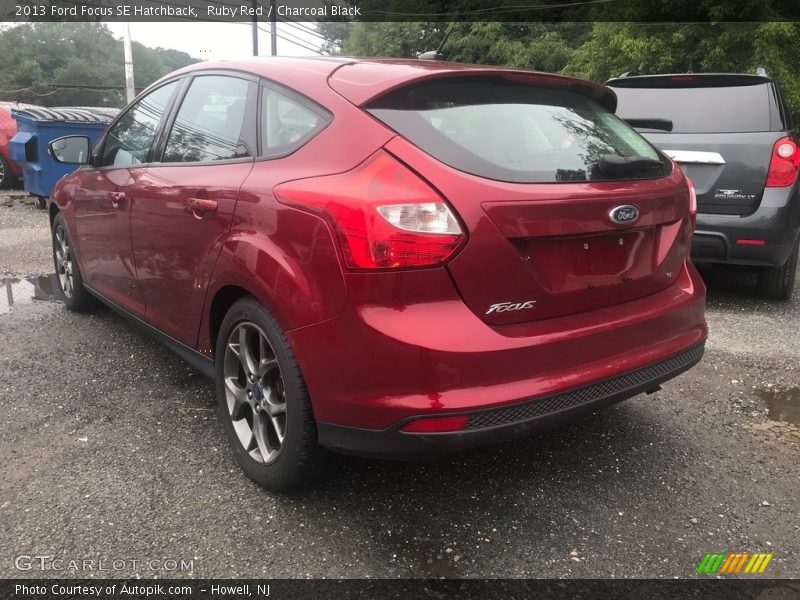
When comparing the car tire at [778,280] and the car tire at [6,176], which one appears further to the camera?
the car tire at [6,176]

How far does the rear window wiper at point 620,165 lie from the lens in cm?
236

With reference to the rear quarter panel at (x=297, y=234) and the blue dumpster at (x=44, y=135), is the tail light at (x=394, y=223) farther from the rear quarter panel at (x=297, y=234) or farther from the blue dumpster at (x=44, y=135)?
the blue dumpster at (x=44, y=135)

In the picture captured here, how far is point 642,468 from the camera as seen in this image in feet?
9.28

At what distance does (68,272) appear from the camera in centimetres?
480

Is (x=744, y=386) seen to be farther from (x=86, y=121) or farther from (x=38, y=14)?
(x=38, y=14)

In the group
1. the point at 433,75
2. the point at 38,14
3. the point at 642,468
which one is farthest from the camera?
the point at 38,14

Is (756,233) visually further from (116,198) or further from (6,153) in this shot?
(6,153)

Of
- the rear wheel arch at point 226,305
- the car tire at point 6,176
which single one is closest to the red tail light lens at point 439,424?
the rear wheel arch at point 226,305

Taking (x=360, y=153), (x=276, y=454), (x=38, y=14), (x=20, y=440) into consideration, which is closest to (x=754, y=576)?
(x=276, y=454)

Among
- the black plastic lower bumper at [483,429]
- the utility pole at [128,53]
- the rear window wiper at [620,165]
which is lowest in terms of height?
the black plastic lower bumper at [483,429]

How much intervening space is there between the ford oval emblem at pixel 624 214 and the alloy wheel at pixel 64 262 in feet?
12.4

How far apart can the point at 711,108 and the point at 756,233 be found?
1.01m

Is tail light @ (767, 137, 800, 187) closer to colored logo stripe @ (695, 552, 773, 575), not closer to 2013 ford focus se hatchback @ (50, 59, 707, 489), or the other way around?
2013 ford focus se hatchback @ (50, 59, 707, 489)

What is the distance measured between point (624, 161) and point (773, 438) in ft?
5.38
